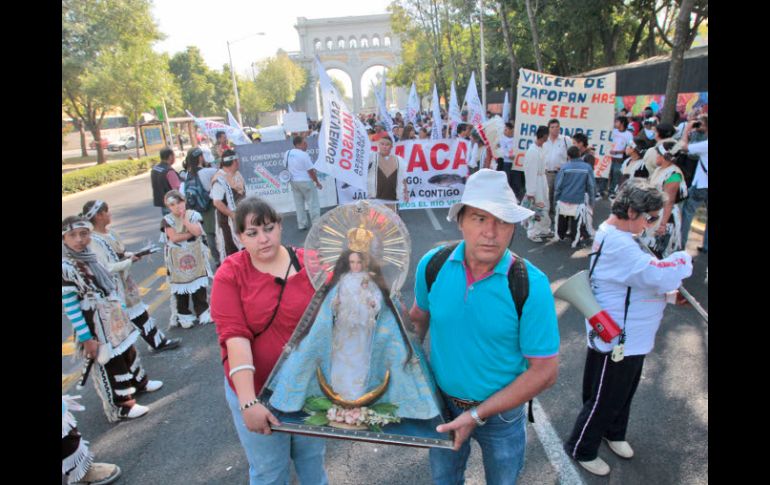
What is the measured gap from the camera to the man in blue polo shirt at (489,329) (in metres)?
1.75

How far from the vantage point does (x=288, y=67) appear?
2726 inches

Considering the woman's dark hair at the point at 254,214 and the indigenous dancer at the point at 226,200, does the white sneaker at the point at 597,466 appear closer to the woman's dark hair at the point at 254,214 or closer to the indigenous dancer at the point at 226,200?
the woman's dark hair at the point at 254,214

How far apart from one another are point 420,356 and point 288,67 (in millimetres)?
74169

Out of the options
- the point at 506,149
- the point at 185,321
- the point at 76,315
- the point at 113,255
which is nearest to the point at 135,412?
the point at 76,315

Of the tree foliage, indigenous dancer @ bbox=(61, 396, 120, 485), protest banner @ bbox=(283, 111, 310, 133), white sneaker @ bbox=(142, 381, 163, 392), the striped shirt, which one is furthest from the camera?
the tree foliage

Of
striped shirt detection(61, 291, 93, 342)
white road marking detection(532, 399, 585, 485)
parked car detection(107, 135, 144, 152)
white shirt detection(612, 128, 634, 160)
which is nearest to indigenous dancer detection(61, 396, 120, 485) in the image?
striped shirt detection(61, 291, 93, 342)

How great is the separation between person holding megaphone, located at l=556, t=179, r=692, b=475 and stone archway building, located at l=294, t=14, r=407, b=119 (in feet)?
305

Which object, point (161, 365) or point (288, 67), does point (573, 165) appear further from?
point (288, 67)

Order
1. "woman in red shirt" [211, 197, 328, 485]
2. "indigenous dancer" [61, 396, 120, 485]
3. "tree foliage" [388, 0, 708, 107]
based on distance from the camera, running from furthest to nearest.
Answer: "tree foliage" [388, 0, 708, 107] → "indigenous dancer" [61, 396, 120, 485] → "woman in red shirt" [211, 197, 328, 485]

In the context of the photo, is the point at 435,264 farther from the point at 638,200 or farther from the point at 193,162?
the point at 193,162

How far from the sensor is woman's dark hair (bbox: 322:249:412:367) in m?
1.76

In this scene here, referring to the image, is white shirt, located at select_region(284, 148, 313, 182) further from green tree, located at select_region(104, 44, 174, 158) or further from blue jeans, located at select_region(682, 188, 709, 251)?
green tree, located at select_region(104, 44, 174, 158)

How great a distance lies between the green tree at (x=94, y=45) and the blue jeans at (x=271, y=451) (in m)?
27.1
